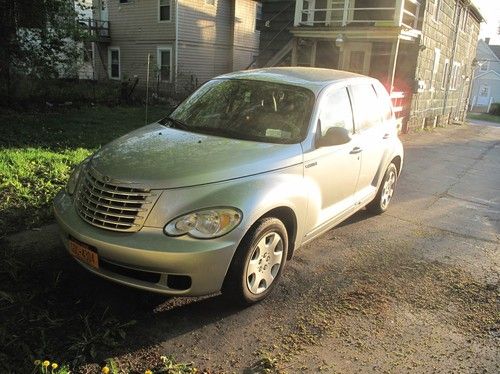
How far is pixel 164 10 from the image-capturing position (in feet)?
72.2

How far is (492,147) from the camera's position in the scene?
14664 mm

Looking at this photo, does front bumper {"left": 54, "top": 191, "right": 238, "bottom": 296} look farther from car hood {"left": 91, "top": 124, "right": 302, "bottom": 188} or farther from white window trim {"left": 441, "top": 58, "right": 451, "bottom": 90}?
white window trim {"left": 441, "top": 58, "right": 451, "bottom": 90}

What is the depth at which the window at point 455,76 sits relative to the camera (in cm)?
2087

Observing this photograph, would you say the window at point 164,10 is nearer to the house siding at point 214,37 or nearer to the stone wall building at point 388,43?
the house siding at point 214,37

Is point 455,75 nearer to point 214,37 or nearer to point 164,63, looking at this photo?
point 214,37

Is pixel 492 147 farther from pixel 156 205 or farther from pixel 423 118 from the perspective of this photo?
pixel 156 205

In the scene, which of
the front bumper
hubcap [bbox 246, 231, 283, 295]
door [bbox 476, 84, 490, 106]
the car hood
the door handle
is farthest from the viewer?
door [bbox 476, 84, 490, 106]

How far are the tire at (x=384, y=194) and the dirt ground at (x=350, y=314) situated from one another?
1.33 ft

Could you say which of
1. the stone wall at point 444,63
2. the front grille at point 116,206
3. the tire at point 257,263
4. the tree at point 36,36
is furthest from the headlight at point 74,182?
the stone wall at point 444,63

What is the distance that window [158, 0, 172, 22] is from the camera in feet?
71.3

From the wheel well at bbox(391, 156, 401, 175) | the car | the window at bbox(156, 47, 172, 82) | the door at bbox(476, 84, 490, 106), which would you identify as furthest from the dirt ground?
the door at bbox(476, 84, 490, 106)

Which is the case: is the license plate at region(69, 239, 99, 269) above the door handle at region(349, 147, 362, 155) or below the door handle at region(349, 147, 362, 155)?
below

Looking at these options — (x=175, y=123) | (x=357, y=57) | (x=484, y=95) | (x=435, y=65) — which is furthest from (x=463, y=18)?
(x=484, y=95)

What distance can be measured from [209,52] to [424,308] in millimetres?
21559
